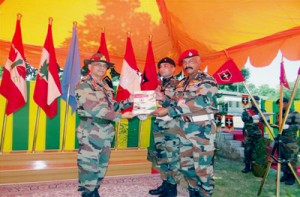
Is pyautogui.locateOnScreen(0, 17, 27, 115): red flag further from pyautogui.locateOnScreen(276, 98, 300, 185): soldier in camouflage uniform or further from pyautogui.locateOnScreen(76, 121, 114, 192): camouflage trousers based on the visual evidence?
pyautogui.locateOnScreen(276, 98, 300, 185): soldier in camouflage uniform

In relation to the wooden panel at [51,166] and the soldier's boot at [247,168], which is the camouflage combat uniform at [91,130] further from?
the soldier's boot at [247,168]

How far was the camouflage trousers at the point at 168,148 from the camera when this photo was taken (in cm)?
379

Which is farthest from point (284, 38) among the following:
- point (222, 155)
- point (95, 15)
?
point (222, 155)

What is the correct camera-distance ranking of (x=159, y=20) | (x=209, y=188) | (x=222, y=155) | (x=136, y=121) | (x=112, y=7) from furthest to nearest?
(x=222, y=155), (x=136, y=121), (x=159, y=20), (x=112, y=7), (x=209, y=188)

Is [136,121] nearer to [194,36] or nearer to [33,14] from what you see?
[194,36]

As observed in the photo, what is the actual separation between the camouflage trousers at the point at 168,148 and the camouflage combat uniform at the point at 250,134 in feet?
9.02

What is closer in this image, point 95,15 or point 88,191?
point 88,191

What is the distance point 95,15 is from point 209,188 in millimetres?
4351

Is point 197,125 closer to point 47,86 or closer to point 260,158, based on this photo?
point 260,158

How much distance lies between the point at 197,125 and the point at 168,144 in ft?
2.69

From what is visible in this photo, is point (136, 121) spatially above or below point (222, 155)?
above

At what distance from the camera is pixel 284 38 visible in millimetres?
3975

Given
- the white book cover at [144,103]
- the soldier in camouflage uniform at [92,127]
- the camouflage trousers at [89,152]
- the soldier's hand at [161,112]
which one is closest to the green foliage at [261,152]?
the soldier's hand at [161,112]

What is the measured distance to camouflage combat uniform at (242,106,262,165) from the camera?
5784mm
